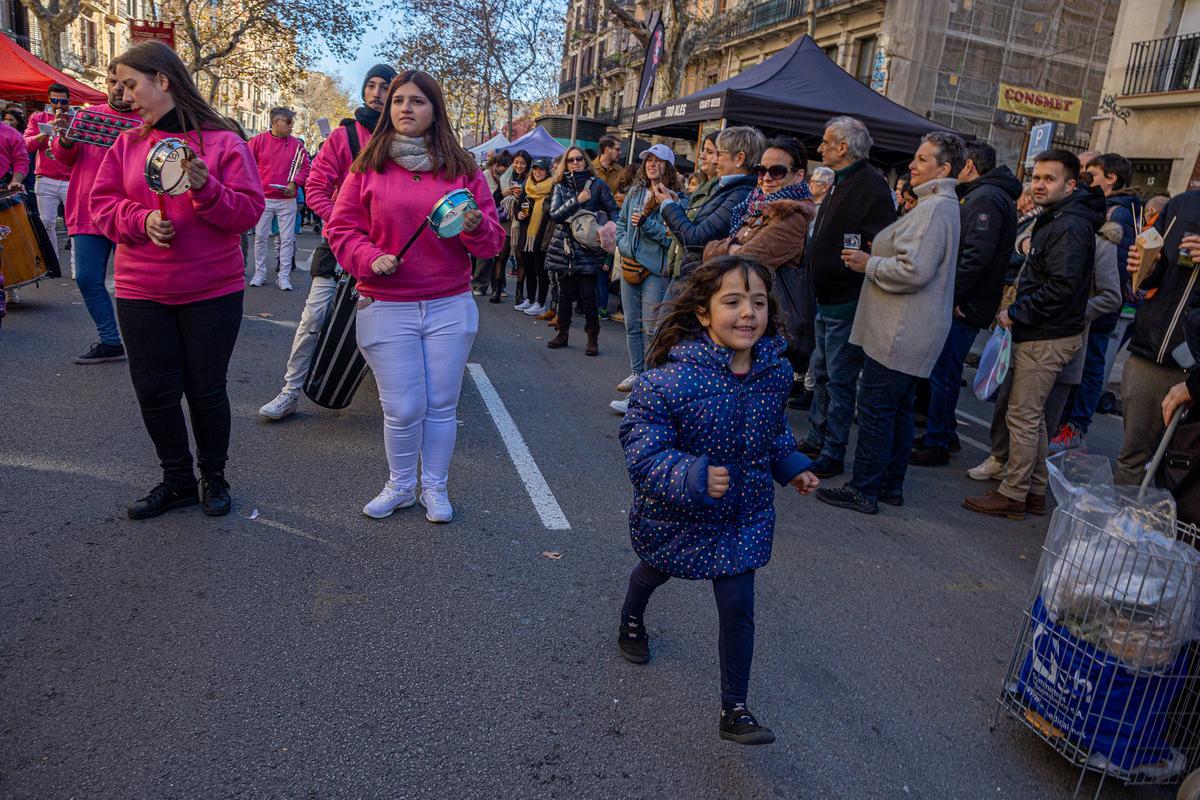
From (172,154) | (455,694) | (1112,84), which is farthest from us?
(1112,84)

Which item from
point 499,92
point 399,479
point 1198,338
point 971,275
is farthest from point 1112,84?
point 499,92

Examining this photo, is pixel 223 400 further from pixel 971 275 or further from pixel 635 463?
pixel 971 275

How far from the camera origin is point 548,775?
2391 mm

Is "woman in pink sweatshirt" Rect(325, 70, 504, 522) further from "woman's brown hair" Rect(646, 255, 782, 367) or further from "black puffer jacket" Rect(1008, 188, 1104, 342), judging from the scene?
"black puffer jacket" Rect(1008, 188, 1104, 342)

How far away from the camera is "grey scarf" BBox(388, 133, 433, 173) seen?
3.62m

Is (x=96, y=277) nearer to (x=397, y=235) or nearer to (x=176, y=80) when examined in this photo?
(x=176, y=80)

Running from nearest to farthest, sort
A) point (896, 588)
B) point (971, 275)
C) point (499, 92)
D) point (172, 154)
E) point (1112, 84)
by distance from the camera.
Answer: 1. point (172, 154)
2. point (896, 588)
3. point (971, 275)
4. point (1112, 84)
5. point (499, 92)

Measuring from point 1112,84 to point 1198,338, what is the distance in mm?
19809

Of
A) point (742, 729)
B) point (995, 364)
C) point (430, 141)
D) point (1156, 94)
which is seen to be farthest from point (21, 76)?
point (1156, 94)

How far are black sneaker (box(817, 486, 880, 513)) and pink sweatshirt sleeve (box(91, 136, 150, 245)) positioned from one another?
377 centimetres

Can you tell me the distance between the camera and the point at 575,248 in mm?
8227

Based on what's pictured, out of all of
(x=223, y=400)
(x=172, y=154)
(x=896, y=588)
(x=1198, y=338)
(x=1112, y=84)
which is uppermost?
(x=1112, y=84)

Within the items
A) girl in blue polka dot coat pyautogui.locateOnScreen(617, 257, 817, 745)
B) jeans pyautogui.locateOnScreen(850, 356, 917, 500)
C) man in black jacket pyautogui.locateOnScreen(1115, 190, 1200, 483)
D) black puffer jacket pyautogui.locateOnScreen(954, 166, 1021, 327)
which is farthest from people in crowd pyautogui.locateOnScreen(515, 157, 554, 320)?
girl in blue polka dot coat pyautogui.locateOnScreen(617, 257, 817, 745)

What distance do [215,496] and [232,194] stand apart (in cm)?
142
